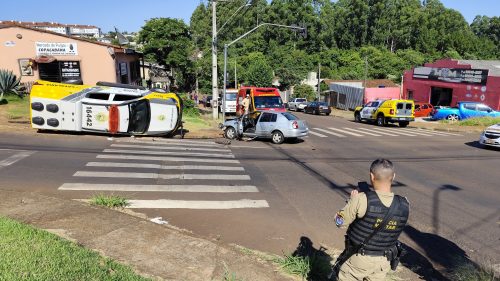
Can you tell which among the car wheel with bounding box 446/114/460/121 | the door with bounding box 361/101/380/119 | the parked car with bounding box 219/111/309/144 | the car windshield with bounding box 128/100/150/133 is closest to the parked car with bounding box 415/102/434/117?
the car wheel with bounding box 446/114/460/121

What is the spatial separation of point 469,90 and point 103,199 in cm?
3781

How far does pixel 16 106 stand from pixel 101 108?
7686 millimetres

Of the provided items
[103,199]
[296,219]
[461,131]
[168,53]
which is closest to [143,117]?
[103,199]

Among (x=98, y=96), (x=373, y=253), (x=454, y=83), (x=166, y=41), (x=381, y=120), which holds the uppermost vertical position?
(x=166, y=41)

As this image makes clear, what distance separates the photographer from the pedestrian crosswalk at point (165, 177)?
9.13 m

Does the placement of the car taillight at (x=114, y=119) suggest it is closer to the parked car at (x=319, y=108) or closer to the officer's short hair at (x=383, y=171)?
the officer's short hair at (x=383, y=171)

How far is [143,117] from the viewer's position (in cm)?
1730

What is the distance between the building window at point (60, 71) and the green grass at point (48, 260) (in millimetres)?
22280

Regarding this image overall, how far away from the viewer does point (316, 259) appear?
601cm

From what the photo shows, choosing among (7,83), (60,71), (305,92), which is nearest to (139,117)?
(7,83)

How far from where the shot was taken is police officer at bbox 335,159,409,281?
3930mm

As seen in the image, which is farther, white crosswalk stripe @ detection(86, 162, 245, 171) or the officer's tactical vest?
white crosswalk stripe @ detection(86, 162, 245, 171)

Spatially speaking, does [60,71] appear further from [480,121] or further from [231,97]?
→ [480,121]

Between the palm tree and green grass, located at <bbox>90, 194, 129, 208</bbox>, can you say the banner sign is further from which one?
green grass, located at <bbox>90, 194, 129, 208</bbox>
